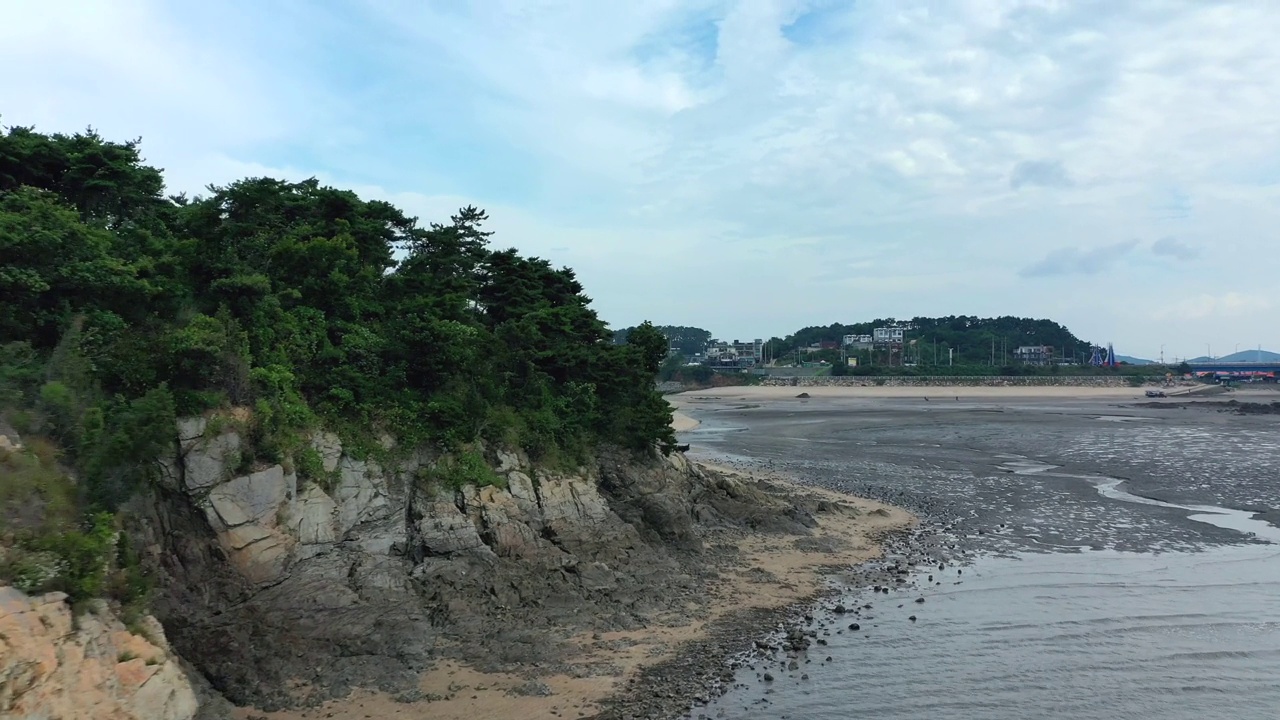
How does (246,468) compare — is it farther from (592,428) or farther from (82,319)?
(592,428)

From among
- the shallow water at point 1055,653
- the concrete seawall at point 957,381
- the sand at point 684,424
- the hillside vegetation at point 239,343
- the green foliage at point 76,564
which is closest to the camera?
the green foliage at point 76,564

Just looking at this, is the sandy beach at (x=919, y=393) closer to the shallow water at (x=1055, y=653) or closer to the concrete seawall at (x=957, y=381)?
the concrete seawall at (x=957, y=381)

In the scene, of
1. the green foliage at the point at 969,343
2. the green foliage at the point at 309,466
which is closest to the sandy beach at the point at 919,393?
the green foliage at the point at 969,343

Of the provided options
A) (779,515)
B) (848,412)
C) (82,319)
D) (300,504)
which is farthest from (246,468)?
(848,412)

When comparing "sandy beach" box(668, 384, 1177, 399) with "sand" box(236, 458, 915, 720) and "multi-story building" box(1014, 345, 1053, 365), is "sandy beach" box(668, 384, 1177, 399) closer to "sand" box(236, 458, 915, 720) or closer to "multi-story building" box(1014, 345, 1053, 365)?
"multi-story building" box(1014, 345, 1053, 365)

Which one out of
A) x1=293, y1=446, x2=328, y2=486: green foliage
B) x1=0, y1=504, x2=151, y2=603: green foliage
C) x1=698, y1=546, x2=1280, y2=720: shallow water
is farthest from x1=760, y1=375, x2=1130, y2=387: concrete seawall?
x1=0, y1=504, x2=151, y2=603: green foliage

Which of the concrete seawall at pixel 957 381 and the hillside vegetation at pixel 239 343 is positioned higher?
the hillside vegetation at pixel 239 343

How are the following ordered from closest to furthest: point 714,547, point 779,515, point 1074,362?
point 714,547
point 779,515
point 1074,362

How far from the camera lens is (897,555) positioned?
2445 centimetres

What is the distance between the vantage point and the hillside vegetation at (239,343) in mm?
12648

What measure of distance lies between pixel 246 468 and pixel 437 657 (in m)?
5.30

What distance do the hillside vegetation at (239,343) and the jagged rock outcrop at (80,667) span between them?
21.2 inches

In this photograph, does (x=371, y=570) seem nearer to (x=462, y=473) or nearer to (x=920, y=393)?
(x=462, y=473)

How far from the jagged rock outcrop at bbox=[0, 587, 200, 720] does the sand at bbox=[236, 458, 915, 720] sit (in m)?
2.11
